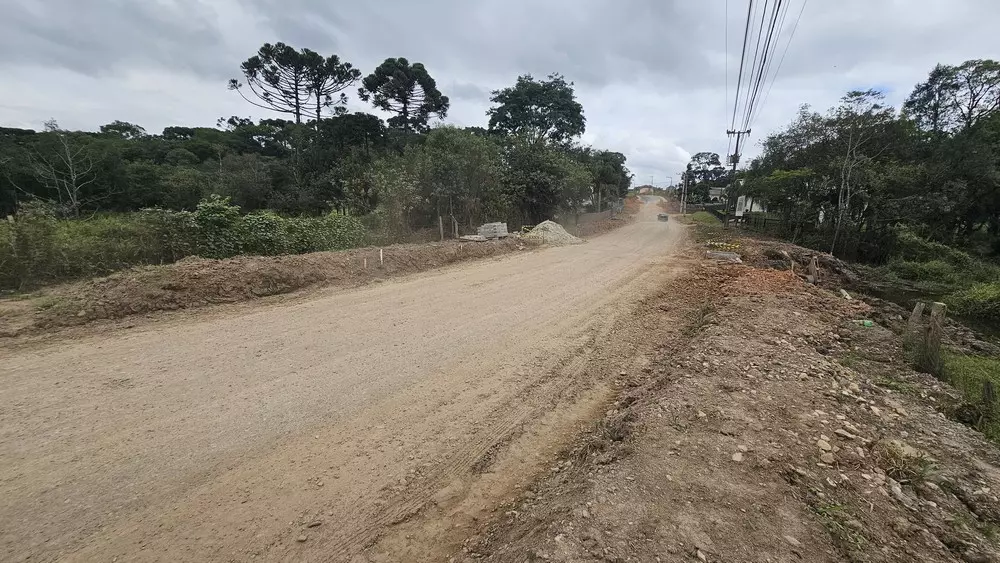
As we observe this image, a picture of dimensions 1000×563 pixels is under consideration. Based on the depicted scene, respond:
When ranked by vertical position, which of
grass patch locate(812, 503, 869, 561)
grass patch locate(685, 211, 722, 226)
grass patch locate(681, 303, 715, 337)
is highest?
grass patch locate(685, 211, 722, 226)

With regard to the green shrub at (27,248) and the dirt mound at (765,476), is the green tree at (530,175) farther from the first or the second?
the dirt mound at (765,476)

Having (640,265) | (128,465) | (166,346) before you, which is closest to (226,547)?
(128,465)

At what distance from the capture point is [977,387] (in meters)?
4.64

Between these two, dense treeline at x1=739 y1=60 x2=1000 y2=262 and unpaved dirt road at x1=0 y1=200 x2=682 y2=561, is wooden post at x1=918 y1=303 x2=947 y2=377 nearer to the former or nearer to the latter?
unpaved dirt road at x1=0 y1=200 x2=682 y2=561

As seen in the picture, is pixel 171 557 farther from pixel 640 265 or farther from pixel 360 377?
pixel 640 265

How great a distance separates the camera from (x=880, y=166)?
57.2 ft

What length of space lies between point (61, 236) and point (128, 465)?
7183 mm

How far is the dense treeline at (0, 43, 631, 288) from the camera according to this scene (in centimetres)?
804

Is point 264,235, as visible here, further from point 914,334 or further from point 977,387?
point 977,387

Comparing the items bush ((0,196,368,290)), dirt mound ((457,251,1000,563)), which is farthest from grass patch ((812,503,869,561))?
bush ((0,196,368,290))

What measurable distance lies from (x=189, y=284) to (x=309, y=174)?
24.1 m

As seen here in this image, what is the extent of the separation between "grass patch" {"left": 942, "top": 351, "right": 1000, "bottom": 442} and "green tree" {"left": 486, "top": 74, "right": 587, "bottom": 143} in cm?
3007

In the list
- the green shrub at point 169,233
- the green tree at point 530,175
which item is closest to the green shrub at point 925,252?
the green tree at point 530,175

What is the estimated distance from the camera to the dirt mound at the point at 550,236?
16656 mm
